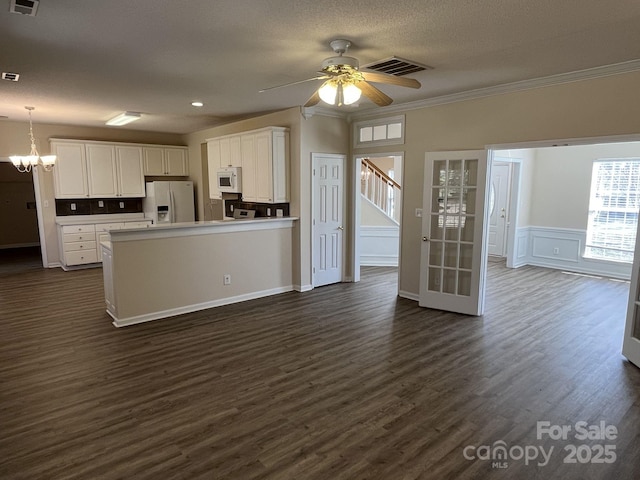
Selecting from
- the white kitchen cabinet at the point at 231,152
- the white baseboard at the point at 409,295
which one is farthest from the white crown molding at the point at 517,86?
the white baseboard at the point at 409,295

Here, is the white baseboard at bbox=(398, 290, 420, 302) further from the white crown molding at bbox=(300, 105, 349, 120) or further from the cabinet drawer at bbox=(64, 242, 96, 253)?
the cabinet drawer at bbox=(64, 242, 96, 253)

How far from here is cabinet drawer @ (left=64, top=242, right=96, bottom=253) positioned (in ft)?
23.7

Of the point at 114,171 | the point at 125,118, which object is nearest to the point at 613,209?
the point at 125,118

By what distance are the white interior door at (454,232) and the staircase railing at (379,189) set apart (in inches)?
119

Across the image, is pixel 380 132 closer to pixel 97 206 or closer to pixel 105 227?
pixel 105 227

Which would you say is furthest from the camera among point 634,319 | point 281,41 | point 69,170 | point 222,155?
point 69,170

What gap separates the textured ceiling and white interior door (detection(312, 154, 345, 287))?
1509 millimetres

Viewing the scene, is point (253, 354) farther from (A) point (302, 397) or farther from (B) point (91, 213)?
(B) point (91, 213)

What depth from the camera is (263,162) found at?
5891 mm

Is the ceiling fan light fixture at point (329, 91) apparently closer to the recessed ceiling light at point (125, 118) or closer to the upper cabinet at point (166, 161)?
the recessed ceiling light at point (125, 118)

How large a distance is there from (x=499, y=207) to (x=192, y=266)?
663 centimetres

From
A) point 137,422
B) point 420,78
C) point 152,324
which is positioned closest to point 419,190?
point 420,78

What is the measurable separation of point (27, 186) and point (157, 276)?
7.36 meters

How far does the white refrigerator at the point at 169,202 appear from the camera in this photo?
A: 8008mm
